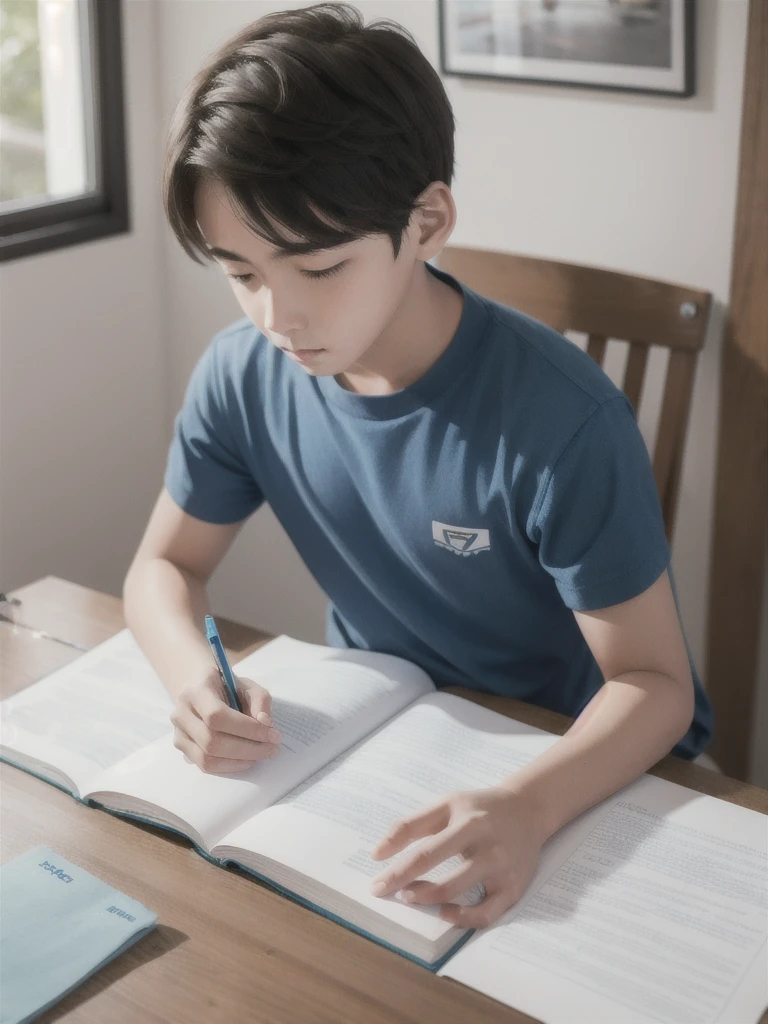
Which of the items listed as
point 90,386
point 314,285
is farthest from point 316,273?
point 90,386

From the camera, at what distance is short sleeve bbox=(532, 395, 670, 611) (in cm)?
A: 109

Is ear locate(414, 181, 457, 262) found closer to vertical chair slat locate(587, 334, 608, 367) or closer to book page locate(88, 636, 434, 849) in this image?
book page locate(88, 636, 434, 849)

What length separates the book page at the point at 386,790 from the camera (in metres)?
0.92

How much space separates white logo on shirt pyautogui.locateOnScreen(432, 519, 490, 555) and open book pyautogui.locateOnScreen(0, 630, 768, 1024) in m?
0.14

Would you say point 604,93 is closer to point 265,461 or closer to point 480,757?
point 265,461

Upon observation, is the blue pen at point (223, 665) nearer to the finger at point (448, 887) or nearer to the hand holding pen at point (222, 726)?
the hand holding pen at point (222, 726)

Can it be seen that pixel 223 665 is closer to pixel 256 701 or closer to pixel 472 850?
pixel 256 701

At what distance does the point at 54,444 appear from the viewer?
209 cm

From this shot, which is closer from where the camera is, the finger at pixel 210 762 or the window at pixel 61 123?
the finger at pixel 210 762

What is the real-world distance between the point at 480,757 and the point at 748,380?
816 millimetres

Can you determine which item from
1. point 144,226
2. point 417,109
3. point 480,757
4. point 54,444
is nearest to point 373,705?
point 480,757

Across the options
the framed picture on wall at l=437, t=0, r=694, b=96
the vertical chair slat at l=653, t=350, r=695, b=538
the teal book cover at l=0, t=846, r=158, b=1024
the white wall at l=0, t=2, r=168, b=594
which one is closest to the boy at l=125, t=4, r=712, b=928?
the teal book cover at l=0, t=846, r=158, b=1024

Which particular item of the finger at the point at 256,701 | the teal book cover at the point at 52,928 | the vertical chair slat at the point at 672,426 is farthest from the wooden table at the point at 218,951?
the vertical chair slat at the point at 672,426

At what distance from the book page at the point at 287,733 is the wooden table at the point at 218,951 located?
1.3 inches
